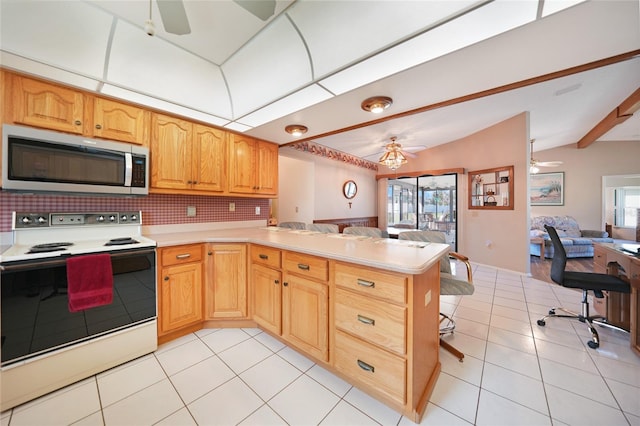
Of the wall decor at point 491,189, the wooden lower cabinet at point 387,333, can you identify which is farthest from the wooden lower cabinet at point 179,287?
the wall decor at point 491,189

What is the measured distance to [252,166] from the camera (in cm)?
303

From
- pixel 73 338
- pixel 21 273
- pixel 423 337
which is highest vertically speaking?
pixel 21 273

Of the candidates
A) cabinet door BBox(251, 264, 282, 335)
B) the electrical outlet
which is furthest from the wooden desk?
cabinet door BBox(251, 264, 282, 335)

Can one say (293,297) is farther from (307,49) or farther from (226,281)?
(307,49)

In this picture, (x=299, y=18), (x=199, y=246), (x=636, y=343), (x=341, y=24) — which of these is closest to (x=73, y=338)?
(x=199, y=246)

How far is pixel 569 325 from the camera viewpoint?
2285 mm

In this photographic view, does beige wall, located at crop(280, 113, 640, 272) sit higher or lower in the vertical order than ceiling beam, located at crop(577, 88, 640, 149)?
lower

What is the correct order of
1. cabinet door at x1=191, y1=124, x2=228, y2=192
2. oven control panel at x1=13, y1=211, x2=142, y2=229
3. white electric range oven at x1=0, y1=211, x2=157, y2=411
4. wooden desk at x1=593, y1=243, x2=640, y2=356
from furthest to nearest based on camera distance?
cabinet door at x1=191, y1=124, x2=228, y2=192 < wooden desk at x1=593, y1=243, x2=640, y2=356 < oven control panel at x1=13, y1=211, x2=142, y2=229 < white electric range oven at x1=0, y1=211, x2=157, y2=411

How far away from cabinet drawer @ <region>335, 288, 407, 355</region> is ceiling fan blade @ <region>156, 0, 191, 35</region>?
2154 millimetres

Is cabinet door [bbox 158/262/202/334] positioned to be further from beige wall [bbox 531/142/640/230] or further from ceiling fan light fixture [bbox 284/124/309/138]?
beige wall [bbox 531/142/640/230]

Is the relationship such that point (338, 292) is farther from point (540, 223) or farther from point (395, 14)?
point (540, 223)

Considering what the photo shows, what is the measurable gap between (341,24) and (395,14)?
13.6 inches

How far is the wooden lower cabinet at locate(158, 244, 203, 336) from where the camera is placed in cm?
193

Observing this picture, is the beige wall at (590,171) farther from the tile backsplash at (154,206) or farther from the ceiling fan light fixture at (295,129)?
the tile backsplash at (154,206)
